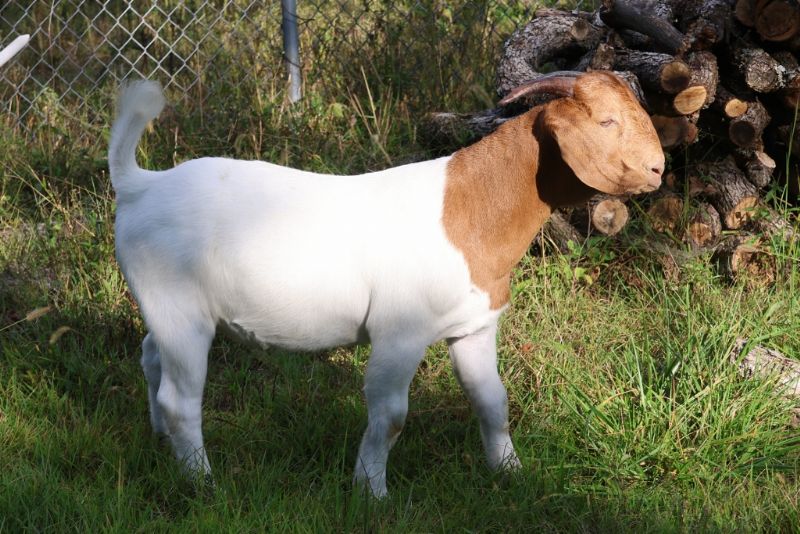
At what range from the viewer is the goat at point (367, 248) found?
297 cm

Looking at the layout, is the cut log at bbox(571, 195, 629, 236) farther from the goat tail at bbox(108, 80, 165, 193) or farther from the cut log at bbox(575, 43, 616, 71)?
the goat tail at bbox(108, 80, 165, 193)

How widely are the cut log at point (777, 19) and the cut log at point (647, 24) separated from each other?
346mm

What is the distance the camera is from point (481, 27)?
239 inches

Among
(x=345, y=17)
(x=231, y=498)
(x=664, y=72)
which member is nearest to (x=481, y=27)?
(x=345, y=17)

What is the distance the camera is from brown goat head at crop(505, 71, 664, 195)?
112 inches

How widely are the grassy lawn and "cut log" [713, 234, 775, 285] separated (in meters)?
0.07

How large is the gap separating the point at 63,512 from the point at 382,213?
1.38 m

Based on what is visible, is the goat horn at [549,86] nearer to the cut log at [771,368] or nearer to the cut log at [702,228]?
the cut log at [771,368]

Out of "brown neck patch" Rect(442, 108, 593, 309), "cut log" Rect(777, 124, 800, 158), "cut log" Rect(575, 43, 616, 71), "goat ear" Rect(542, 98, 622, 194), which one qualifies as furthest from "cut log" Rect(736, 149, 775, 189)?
"goat ear" Rect(542, 98, 622, 194)

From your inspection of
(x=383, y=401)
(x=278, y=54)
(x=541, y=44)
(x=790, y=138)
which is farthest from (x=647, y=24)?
(x=278, y=54)

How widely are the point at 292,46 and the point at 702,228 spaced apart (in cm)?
262

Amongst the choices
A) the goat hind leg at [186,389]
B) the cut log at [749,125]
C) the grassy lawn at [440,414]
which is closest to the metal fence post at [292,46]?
the grassy lawn at [440,414]

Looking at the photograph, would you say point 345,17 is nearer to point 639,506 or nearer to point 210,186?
point 210,186

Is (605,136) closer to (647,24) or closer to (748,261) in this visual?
(647,24)
